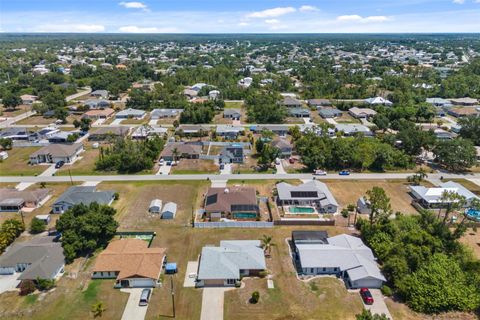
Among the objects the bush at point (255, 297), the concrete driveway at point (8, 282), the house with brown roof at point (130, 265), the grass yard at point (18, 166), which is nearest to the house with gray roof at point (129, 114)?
the grass yard at point (18, 166)

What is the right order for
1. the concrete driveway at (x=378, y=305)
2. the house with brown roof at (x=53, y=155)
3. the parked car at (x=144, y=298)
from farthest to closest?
the house with brown roof at (x=53, y=155) < the parked car at (x=144, y=298) < the concrete driveway at (x=378, y=305)

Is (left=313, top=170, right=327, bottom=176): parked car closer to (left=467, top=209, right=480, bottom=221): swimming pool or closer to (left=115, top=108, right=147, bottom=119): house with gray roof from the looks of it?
(left=467, top=209, right=480, bottom=221): swimming pool

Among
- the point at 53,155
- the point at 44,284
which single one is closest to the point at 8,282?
the point at 44,284

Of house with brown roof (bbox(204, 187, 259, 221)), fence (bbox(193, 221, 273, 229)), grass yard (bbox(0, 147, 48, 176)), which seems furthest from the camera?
grass yard (bbox(0, 147, 48, 176))

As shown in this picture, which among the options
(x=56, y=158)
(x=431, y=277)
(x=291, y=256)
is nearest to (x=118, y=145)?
(x=56, y=158)

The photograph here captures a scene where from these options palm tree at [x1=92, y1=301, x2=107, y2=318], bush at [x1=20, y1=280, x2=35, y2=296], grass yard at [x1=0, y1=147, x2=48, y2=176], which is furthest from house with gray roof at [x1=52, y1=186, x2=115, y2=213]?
palm tree at [x1=92, y1=301, x2=107, y2=318]

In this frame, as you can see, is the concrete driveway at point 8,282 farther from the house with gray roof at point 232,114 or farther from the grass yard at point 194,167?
the house with gray roof at point 232,114
